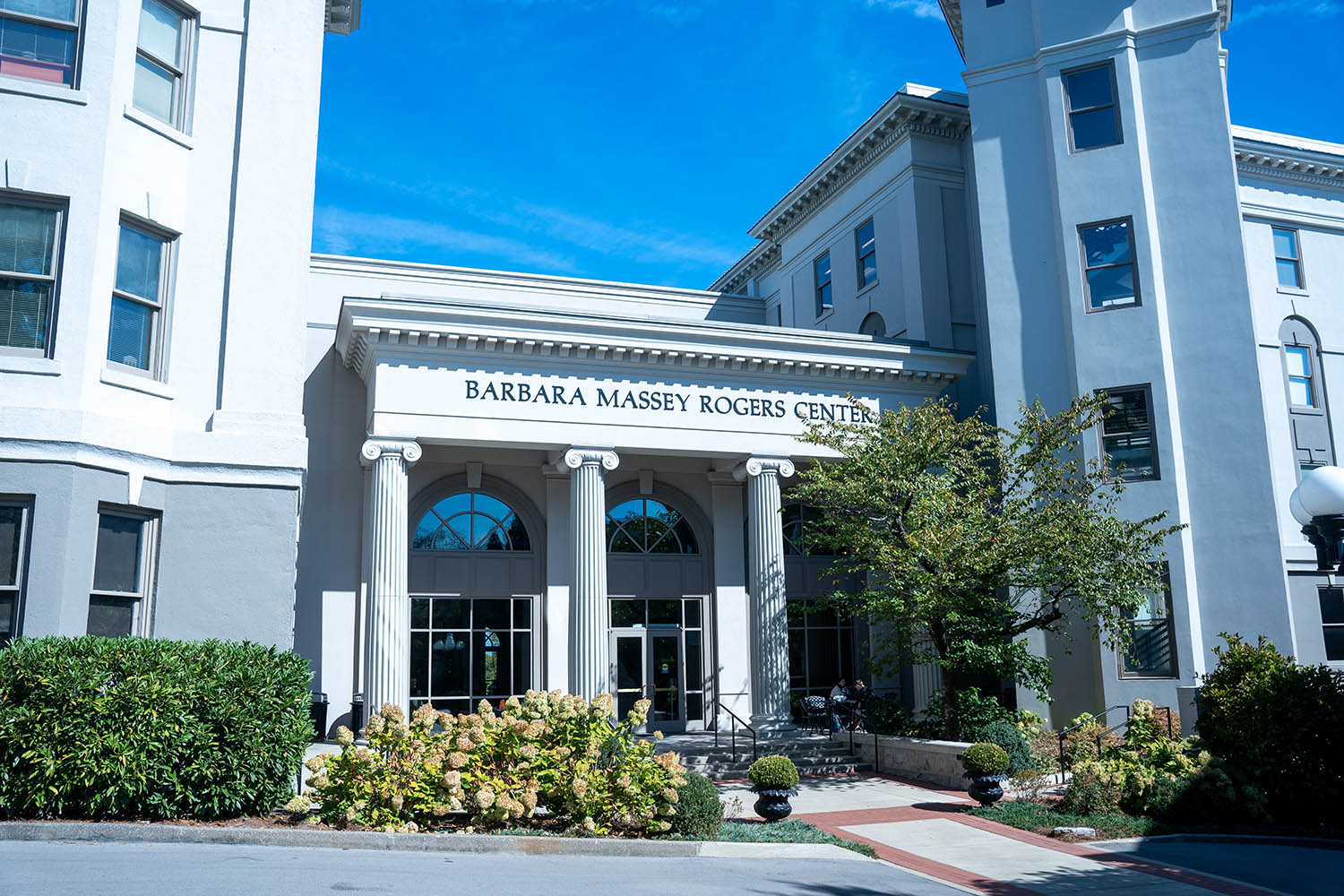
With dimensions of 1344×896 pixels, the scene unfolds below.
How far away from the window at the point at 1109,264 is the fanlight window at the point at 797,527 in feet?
28.9

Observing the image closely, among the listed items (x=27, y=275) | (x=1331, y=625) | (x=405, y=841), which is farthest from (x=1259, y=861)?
(x=1331, y=625)

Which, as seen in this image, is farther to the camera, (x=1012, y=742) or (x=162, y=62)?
(x=1012, y=742)

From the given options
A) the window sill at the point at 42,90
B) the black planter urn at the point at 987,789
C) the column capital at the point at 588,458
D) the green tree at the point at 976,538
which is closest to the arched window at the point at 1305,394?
the green tree at the point at 976,538

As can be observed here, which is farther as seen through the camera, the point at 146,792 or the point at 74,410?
the point at 74,410

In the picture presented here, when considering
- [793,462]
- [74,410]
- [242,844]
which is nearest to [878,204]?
[793,462]

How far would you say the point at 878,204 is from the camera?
3092cm

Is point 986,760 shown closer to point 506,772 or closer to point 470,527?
point 506,772

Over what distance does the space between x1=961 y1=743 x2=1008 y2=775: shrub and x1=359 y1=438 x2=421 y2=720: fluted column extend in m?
10.7

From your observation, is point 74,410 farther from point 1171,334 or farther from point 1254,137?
point 1254,137

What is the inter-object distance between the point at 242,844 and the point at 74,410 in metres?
5.60

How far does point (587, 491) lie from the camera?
2352 centimetres

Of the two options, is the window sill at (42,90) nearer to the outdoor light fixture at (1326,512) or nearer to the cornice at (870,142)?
the outdoor light fixture at (1326,512)

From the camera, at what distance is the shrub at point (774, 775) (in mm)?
15008

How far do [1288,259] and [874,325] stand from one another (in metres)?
11.4
